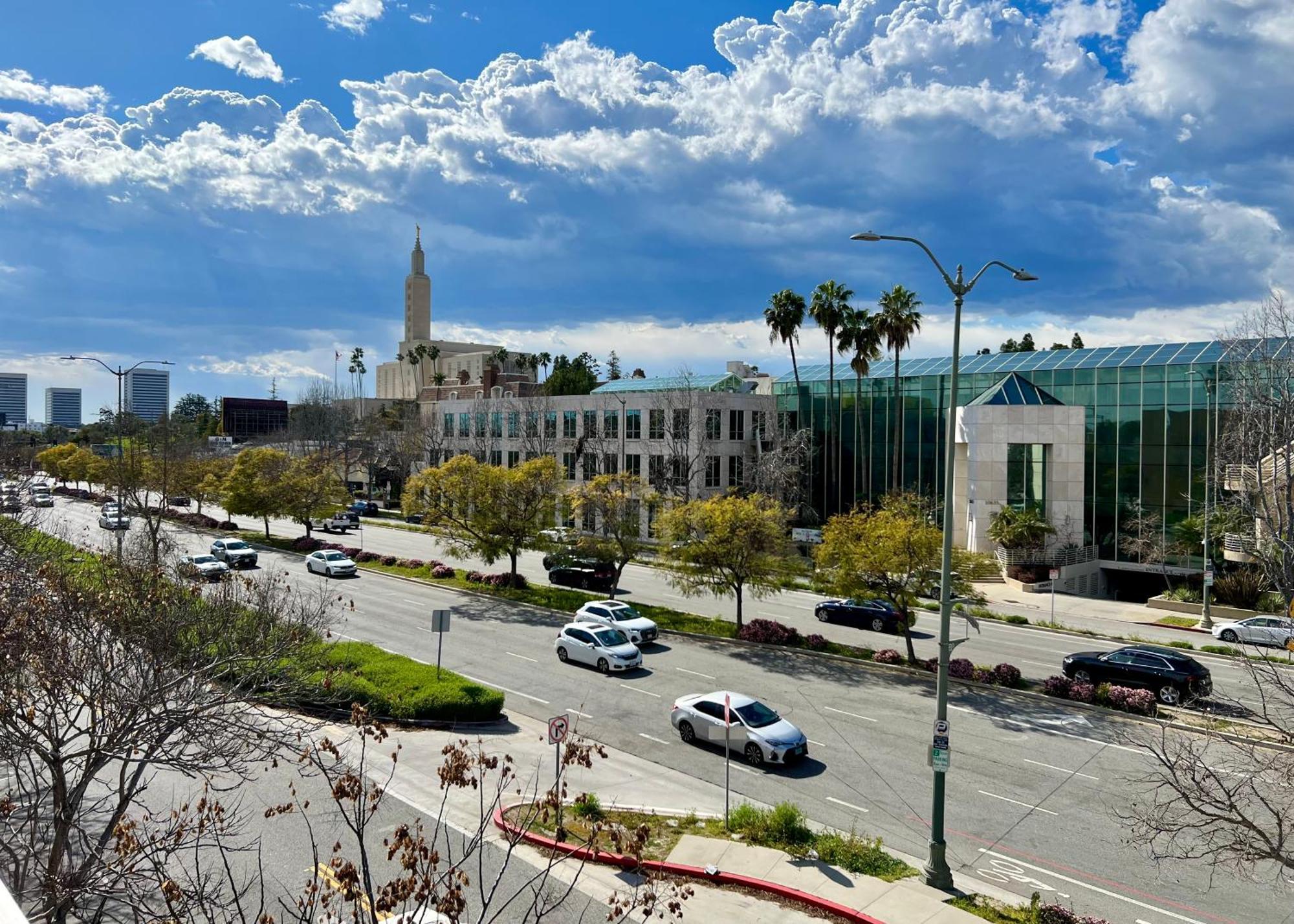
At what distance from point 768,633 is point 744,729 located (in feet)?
36.7

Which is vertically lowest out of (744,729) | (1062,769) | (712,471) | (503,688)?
(503,688)

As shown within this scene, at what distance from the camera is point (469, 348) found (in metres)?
188

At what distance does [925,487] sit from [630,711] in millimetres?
40940

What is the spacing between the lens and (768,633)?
98.3 feet

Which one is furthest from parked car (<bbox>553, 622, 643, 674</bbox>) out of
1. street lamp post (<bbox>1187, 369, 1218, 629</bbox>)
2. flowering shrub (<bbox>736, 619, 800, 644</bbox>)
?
street lamp post (<bbox>1187, 369, 1218, 629</bbox>)

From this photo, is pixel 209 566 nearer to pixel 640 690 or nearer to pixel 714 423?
pixel 640 690

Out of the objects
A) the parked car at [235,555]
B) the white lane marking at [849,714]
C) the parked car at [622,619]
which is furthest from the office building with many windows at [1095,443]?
the parked car at [235,555]

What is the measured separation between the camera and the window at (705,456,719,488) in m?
63.8

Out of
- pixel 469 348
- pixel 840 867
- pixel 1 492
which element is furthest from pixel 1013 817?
pixel 469 348

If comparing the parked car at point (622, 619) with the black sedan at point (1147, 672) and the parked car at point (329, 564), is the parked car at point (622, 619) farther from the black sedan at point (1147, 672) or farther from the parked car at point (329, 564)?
the parked car at point (329, 564)

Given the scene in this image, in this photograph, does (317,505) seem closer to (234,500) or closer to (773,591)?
(234,500)

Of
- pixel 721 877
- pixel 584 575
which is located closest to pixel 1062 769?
pixel 721 877

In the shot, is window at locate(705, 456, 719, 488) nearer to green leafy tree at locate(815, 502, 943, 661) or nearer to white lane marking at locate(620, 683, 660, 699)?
green leafy tree at locate(815, 502, 943, 661)

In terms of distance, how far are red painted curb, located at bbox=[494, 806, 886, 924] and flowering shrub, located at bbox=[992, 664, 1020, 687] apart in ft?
48.7
